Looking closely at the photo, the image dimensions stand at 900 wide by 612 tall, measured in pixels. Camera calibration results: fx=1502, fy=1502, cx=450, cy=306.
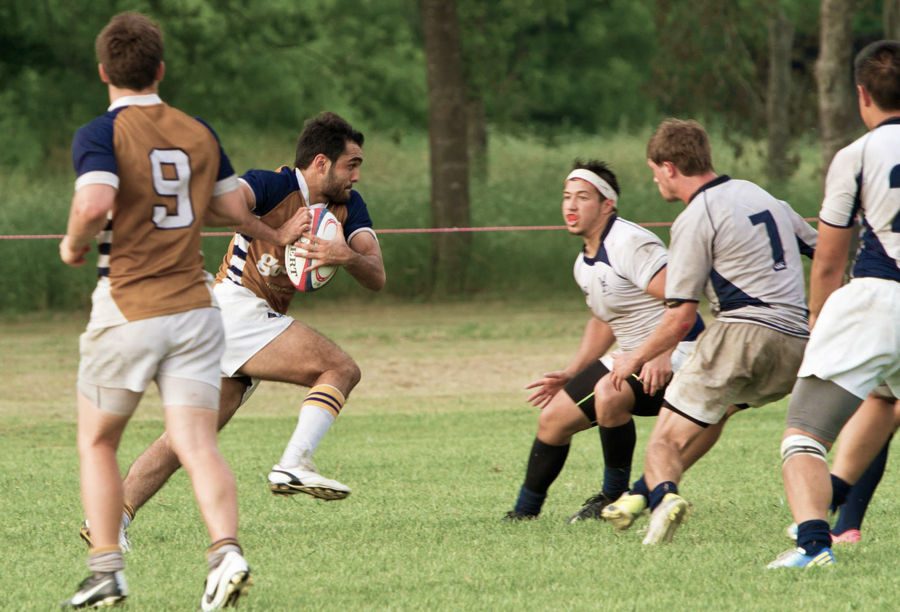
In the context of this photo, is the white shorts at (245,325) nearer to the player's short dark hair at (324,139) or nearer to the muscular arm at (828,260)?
the player's short dark hair at (324,139)

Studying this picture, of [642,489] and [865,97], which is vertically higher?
[865,97]

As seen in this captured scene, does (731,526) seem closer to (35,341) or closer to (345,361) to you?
(345,361)

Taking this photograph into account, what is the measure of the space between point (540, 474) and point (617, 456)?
43 centimetres

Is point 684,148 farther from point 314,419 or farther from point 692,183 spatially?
point 314,419

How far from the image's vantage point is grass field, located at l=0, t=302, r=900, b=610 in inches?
215

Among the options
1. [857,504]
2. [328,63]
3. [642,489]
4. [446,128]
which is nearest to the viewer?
[857,504]

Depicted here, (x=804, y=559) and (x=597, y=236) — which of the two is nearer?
(x=804, y=559)

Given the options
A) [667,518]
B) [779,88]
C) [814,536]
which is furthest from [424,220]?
[814,536]

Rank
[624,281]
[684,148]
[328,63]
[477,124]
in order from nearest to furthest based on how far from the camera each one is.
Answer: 1. [684,148]
2. [624,281]
3. [328,63]
4. [477,124]

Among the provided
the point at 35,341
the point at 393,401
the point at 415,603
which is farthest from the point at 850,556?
the point at 35,341

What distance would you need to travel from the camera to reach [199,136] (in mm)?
5219

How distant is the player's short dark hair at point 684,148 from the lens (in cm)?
650

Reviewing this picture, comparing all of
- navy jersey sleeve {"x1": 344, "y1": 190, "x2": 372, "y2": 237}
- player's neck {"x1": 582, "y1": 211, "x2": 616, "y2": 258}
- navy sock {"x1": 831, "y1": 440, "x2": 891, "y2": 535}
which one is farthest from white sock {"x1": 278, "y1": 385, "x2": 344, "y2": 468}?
navy sock {"x1": 831, "y1": 440, "x2": 891, "y2": 535}

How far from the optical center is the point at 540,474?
7.45 metres
